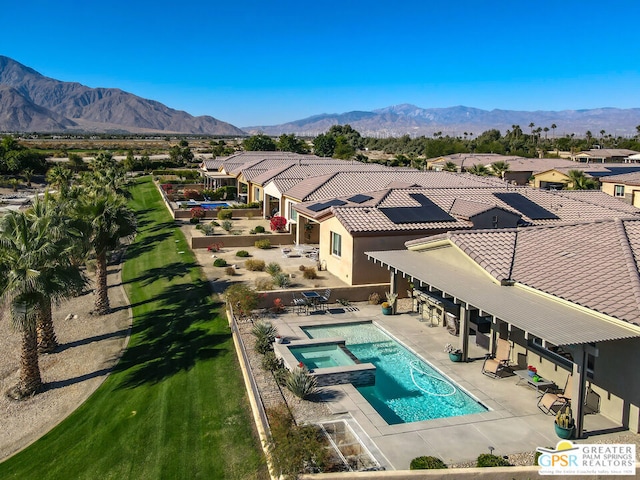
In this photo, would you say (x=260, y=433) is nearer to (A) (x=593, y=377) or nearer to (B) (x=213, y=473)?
(B) (x=213, y=473)

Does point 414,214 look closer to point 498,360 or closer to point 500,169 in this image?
point 498,360

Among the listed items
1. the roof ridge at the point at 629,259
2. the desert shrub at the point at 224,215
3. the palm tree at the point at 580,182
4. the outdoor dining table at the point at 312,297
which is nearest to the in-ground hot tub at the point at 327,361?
the outdoor dining table at the point at 312,297

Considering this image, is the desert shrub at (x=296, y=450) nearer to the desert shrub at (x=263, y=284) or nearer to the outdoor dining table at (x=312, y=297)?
the outdoor dining table at (x=312, y=297)

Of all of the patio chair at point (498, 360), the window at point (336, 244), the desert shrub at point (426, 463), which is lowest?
the desert shrub at point (426, 463)

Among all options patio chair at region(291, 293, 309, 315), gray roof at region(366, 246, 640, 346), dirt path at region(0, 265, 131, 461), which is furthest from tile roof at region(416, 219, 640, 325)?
A: dirt path at region(0, 265, 131, 461)

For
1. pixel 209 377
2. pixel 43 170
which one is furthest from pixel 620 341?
pixel 43 170

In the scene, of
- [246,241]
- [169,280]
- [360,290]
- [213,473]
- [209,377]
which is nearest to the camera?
[213,473]
